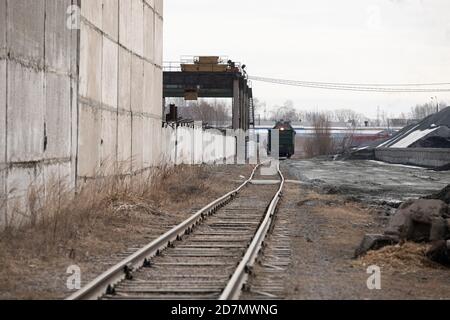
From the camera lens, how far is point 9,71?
36.9 feet

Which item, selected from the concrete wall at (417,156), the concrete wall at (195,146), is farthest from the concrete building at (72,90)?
the concrete wall at (417,156)

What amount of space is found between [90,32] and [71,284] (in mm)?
8469

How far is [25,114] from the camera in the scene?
12.0 m

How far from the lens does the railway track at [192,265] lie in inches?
322

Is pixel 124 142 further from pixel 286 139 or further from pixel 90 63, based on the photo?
pixel 286 139

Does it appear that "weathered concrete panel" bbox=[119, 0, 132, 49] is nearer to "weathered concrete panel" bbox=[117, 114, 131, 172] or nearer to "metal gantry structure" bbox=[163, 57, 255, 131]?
"weathered concrete panel" bbox=[117, 114, 131, 172]

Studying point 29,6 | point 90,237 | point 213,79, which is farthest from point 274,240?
point 213,79

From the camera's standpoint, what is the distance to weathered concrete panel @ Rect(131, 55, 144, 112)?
20.5 meters

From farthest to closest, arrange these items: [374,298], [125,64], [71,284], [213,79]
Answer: [213,79], [125,64], [71,284], [374,298]

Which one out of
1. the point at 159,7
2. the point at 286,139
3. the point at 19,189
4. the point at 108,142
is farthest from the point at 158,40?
the point at 286,139

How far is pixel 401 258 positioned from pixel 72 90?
24.4ft

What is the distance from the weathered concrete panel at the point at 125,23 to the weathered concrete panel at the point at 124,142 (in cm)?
198
